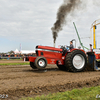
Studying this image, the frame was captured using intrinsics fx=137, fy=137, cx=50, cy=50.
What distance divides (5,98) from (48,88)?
131 centimetres

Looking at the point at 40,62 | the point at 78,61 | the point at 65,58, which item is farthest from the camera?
the point at 78,61

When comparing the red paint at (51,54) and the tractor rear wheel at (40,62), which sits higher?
the red paint at (51,54)

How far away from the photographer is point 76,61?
746 cm

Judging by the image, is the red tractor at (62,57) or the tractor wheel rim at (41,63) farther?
the red tractor at (62,57)

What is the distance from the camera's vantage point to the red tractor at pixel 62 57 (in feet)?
23.4

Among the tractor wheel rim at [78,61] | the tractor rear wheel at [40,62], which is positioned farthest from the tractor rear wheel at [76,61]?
the tractor rear wheel at [40,62]

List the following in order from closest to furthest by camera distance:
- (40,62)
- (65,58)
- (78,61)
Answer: (40,62) < (65,58) < (78,61)

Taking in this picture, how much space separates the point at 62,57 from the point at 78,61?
0.90 m

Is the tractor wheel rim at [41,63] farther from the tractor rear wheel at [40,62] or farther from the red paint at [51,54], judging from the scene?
the red paint at [51,54]

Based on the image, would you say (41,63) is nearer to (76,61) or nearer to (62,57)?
(62,57)

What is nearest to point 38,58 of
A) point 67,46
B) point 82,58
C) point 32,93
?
point 67,46

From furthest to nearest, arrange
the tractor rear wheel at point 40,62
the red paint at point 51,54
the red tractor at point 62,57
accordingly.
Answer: the red paint at point 51,54 < the red tractor at point 62,57 < the tractor rear wheel at point 40,62

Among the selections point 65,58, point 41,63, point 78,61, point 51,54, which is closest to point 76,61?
point 78,61

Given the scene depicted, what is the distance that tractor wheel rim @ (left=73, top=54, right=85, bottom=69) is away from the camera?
741 centimetres
